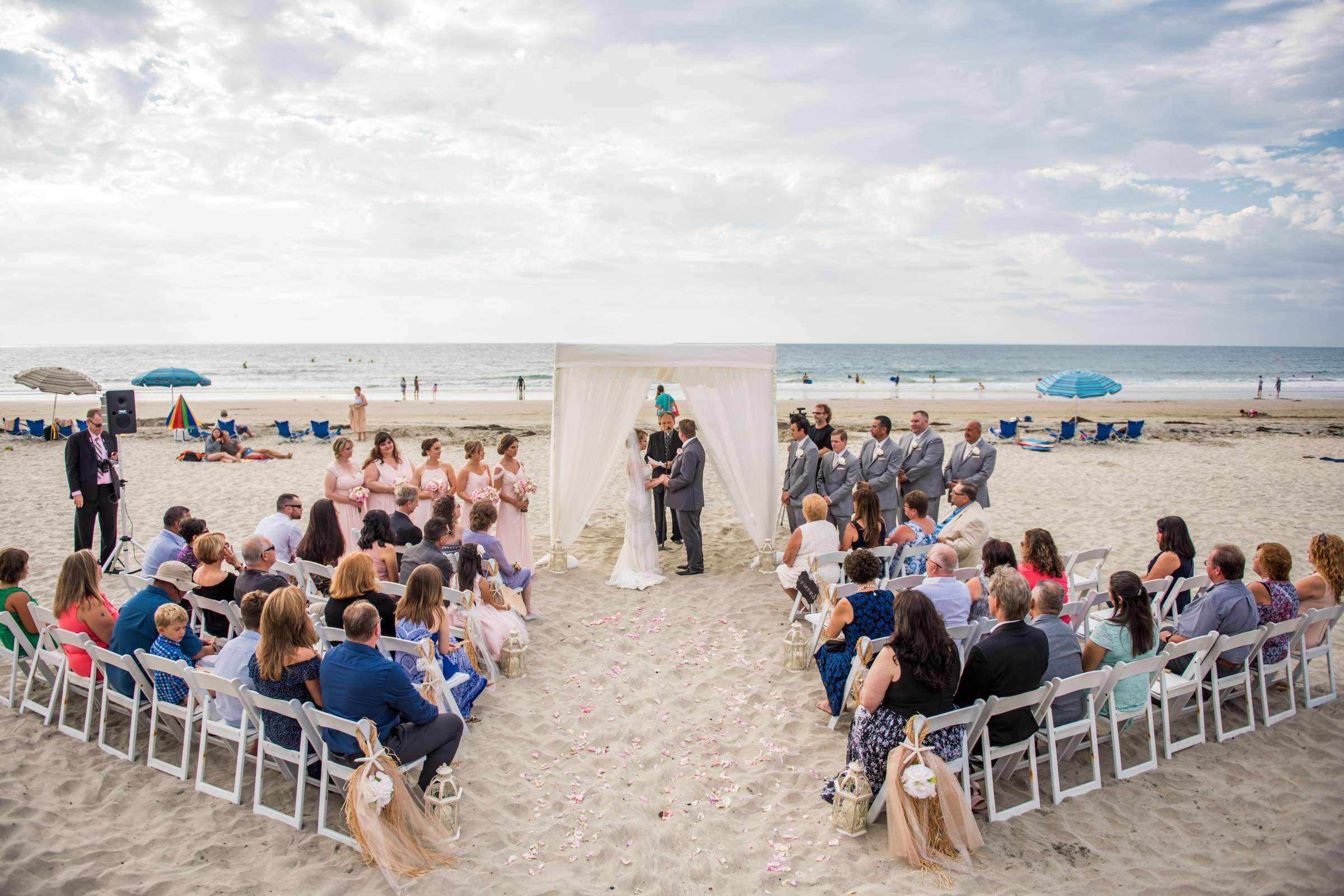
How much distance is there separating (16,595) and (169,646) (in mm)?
1279

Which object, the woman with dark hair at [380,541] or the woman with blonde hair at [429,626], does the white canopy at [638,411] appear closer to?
the woman with dark hair at [380,541]

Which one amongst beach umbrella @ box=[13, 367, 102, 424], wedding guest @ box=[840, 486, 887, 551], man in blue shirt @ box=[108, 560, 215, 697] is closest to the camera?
man in blue shirt @ box=[108, 560, 215, 697]

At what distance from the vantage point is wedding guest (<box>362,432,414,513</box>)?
698cm

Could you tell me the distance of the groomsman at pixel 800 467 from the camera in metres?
7.59

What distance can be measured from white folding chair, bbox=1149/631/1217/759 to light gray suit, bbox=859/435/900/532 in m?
3.25

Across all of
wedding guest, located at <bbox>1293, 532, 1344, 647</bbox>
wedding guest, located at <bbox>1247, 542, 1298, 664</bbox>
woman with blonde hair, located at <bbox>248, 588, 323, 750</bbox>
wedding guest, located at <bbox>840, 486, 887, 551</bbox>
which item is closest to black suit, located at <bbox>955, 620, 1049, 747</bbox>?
wedding guest, located at <bbox>1247, 542, 1298, 664</bbox>

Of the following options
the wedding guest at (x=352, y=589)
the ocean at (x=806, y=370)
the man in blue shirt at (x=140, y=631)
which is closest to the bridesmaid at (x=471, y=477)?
the wedding guest at (x=352, y=589)

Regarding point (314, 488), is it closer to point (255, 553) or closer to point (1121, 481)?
point (255, 553)

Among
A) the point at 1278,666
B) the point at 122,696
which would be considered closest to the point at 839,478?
the point at 1278,666

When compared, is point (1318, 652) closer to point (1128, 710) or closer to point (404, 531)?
point (1128, 710)

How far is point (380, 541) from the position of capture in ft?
17.8

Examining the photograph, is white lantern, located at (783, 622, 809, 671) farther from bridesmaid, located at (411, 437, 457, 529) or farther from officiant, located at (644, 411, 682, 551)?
bridesmaid, located at (411, 437, 457, 529)

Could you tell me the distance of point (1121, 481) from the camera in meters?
12.5

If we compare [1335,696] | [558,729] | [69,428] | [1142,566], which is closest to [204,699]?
[558,729]
